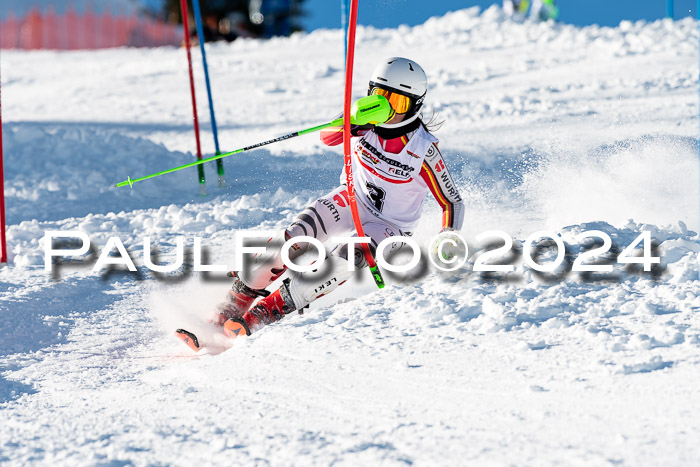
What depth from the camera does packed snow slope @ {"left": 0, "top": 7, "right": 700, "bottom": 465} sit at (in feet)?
8.04

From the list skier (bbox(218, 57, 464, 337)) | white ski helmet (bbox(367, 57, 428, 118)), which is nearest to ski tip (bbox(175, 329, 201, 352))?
skier (bbox(218, 57, 464, 337))

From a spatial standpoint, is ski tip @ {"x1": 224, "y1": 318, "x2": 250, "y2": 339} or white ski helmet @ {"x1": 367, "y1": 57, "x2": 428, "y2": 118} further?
white ski helmet @ {"x1": 367, "y1": 57, "x2": 428, "y2": 118}

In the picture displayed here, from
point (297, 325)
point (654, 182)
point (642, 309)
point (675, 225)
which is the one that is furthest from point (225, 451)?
point (654, 182)

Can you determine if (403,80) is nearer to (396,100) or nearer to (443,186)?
(396,100)

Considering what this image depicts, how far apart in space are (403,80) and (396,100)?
0.32 ft

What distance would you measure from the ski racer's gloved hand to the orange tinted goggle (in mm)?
619

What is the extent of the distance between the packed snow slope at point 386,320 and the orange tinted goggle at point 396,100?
797 mm

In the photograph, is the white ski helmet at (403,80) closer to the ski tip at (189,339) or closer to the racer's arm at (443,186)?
the racer's arm at (443,186)

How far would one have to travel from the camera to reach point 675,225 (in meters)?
4.12

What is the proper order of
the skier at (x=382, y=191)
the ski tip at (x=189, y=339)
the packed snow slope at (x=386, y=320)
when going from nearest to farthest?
the packed snow slope at (x=386, y=320)
the ski tip at (x=189, y=339)
the skier at (x=382, y=191)

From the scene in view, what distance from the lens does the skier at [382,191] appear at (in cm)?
382
